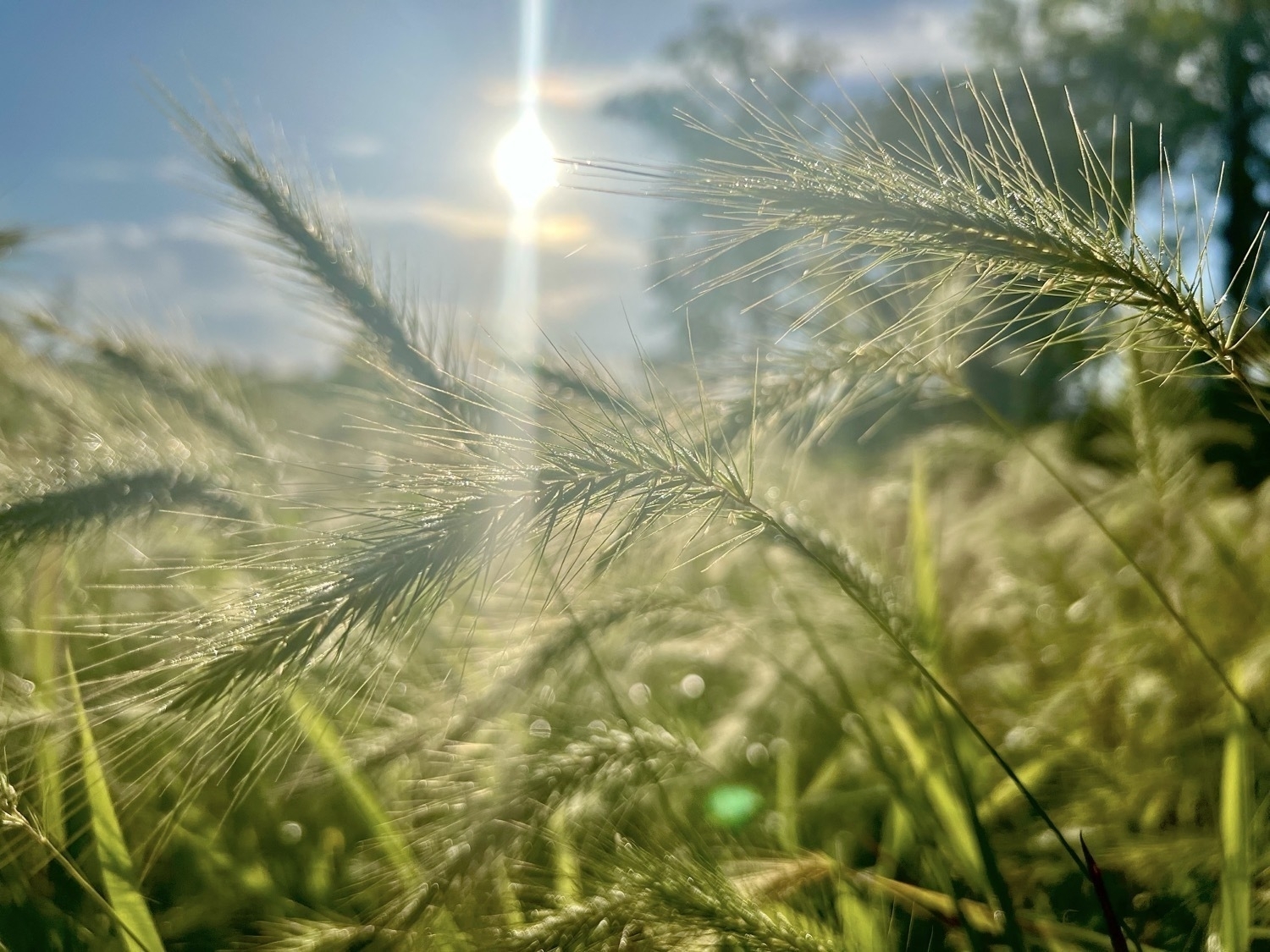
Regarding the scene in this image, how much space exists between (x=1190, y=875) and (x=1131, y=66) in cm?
1205

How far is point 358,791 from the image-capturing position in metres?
1.21

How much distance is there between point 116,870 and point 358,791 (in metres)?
0.30

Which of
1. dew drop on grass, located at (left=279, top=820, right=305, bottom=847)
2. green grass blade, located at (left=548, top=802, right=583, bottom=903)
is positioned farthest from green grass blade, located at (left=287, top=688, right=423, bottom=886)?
dew drop on grass, located at (left=279, top=820, right=305, bottom=847)

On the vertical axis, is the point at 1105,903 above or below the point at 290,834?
above

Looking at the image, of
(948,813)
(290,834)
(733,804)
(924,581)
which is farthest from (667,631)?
(290,834)

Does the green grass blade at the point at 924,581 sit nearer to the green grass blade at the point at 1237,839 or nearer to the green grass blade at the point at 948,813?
the green grass blade at the point at 948,813

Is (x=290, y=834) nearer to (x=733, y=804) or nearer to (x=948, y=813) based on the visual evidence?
(x=733, y=804)

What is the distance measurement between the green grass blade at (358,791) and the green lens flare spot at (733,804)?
48 cm

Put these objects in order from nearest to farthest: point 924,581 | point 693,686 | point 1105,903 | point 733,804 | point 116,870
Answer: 1. point 1105,903
2. point 116,870
3. point 924,581
4. point 733,804
5. point 693,686

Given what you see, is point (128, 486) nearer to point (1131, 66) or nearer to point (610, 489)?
point (610, 489)

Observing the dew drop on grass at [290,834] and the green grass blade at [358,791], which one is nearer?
the green grass blade at [358,791]

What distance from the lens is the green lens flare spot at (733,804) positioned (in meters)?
1.41

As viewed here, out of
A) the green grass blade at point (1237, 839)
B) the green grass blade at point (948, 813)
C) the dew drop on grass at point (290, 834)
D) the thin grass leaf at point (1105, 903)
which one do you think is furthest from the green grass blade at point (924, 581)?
the dew drop on grass at point (290, 834)

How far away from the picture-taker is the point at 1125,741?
153 cm
